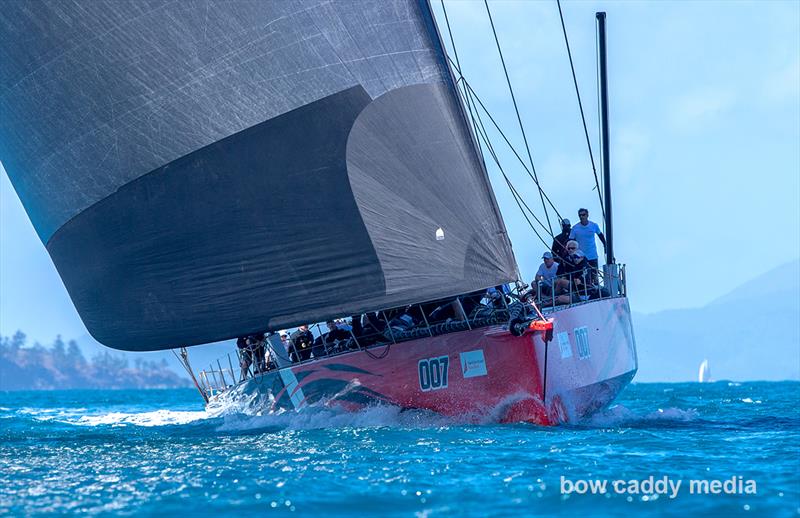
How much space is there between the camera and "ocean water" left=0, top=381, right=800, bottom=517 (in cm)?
711

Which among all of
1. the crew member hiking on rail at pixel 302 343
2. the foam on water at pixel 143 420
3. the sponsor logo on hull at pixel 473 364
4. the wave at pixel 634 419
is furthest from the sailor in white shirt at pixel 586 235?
the foam on water at pixel 143 420

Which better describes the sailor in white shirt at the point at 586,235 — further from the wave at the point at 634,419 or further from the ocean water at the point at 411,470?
the ocean water at the point at 411,470

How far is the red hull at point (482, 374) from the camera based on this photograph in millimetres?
11648

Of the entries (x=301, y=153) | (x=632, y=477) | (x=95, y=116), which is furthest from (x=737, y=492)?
(x=95, y=116)

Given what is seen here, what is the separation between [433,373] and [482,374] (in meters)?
0.63

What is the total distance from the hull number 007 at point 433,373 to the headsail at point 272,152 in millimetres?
1194

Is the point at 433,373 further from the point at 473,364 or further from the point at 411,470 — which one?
the point at 411,470

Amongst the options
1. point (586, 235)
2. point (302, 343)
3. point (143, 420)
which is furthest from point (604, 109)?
point (143, 420)

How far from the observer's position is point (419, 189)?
11.2 m

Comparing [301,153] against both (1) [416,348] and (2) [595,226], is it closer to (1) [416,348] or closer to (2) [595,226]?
(1) [416,348]

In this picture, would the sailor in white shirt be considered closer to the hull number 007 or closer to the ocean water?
the ocean water

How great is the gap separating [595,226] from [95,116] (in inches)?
273

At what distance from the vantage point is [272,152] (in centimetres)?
1151

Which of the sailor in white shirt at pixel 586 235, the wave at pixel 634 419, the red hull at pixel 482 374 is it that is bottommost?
the wave at pixel 634 419
